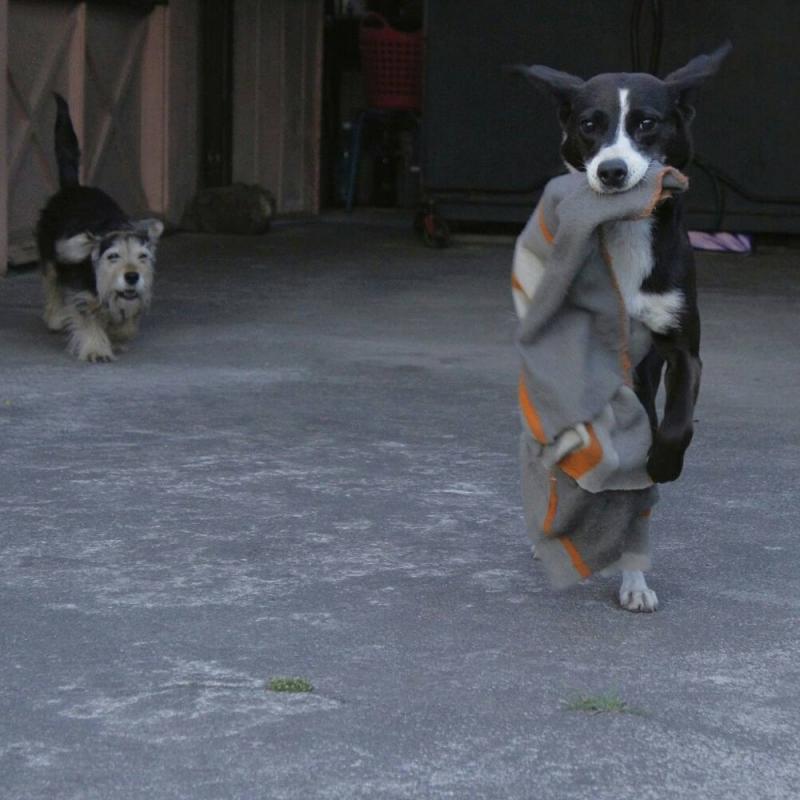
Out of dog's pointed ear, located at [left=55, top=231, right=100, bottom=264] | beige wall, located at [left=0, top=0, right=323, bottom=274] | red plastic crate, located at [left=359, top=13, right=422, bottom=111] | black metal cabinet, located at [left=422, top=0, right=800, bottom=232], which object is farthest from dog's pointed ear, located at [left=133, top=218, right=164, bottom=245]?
red plastic crate, located at [left=359, top=13, right=422, bottom=111]

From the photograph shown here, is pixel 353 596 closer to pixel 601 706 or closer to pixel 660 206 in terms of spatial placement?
pixel 601 706

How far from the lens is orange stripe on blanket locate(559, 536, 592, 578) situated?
405 cm

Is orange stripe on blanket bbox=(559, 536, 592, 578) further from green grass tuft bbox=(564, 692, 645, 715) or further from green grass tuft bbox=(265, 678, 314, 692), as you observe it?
green grass tuft bbox=(265, 678, 314, 692)

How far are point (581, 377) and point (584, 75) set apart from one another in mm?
9034

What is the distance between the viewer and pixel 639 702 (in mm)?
3557

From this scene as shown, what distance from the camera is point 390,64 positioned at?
1467 cm

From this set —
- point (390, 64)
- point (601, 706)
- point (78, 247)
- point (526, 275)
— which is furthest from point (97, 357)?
point (390, 64)

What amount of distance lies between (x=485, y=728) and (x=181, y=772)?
65 centimetres

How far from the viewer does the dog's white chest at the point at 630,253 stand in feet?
12.6

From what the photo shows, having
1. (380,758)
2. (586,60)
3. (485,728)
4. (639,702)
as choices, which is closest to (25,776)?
(380,758)

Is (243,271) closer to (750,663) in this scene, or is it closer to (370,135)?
(370,135)

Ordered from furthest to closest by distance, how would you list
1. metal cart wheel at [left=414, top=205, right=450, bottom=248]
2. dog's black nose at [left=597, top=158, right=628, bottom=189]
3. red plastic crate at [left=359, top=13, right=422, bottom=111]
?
red plastic crate at [left=359, top=13, right=422, bottom=111] → metal cart wheel at [left=414, top=205, right=450, bottom=248] → dog's black nose at [left=597, top=158, right=628, bottom=189]

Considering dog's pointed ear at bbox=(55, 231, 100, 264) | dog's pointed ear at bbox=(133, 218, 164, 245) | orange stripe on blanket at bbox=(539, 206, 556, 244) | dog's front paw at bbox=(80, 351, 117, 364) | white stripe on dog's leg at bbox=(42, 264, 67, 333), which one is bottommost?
dog's front paw at bbox=(80, 351, 117, 364)

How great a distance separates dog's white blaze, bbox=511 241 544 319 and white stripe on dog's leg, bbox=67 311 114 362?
3.96 m
